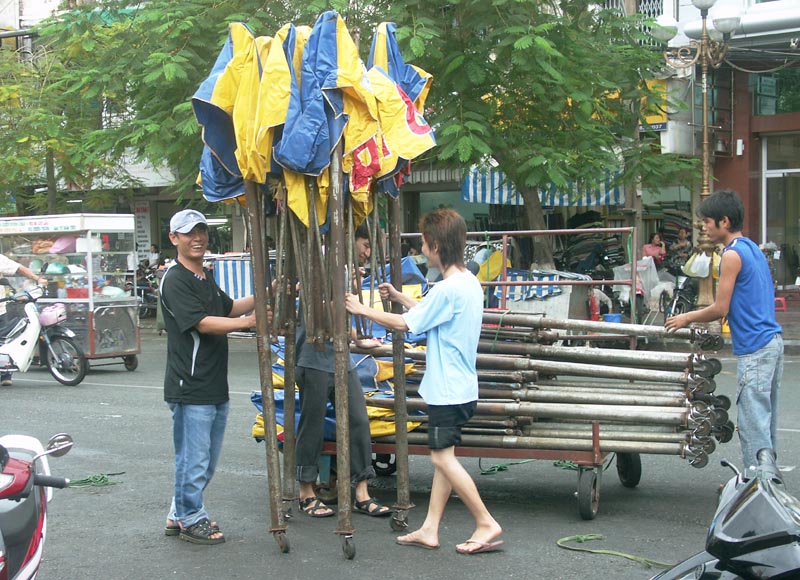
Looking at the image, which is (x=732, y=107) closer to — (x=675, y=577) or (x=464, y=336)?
(x=464, y=336)

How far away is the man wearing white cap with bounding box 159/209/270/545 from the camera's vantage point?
564 cm

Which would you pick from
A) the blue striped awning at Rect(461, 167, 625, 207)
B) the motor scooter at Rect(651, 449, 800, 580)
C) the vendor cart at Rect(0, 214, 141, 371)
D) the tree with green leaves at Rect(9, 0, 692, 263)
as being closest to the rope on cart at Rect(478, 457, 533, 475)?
the motor scooter at Rect(651, 449, 800, 580)

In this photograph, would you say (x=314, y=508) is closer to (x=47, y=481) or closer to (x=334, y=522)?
(x=334, y=522)

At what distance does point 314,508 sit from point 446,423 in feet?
4.53

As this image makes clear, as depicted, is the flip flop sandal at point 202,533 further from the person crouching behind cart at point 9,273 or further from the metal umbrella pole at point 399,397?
the person crouching behind cart at point 9,273

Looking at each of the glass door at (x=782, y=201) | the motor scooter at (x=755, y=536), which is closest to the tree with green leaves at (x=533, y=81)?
the glass door at (x=782, y=201)

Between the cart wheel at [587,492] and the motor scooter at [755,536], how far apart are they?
10.1 ft

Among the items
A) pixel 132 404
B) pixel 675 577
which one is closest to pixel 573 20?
pixel 132 404

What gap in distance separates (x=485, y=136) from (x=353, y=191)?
956cm

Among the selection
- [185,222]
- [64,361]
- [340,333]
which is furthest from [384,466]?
[64,361]

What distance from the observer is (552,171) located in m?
14.9

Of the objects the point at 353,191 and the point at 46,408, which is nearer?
the point at 353,191

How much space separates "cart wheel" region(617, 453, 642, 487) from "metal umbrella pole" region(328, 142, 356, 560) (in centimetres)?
243

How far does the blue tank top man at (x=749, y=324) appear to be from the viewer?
18.8 ft
